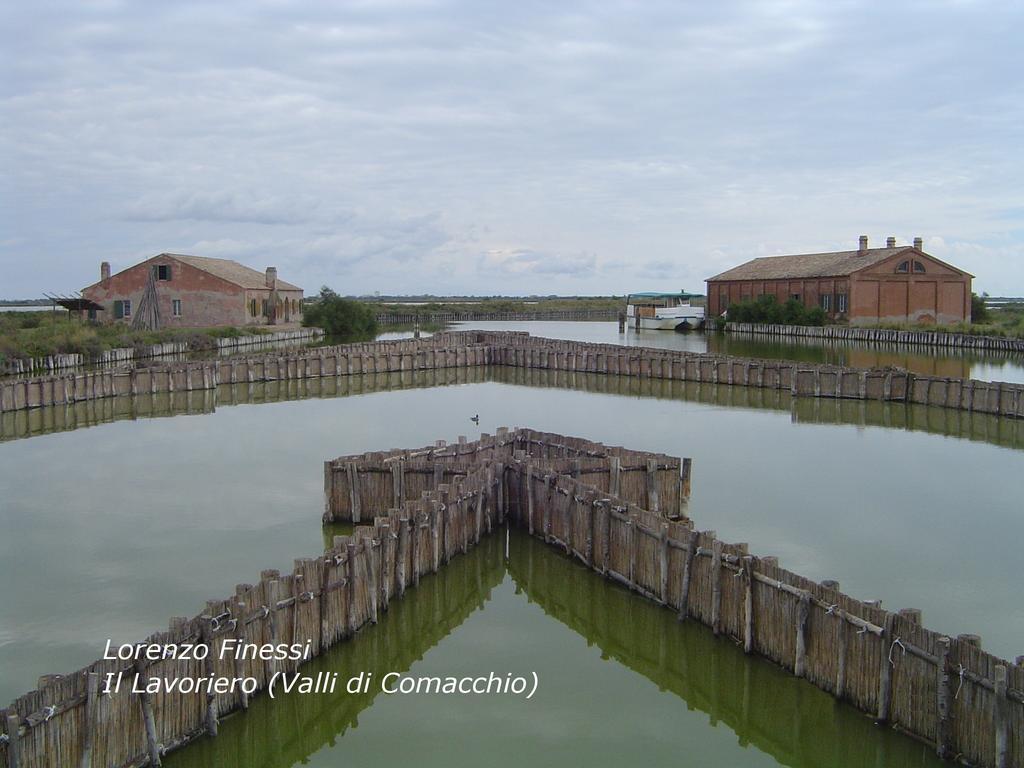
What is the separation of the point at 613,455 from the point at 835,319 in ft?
188

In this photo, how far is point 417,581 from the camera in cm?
1387

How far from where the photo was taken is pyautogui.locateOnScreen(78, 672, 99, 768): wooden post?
26.2 feet

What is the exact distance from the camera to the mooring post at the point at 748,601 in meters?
11.1

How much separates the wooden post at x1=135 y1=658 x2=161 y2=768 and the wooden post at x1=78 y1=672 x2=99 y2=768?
1.73 ft

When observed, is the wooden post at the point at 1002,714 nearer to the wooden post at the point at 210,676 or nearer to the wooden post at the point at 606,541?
the wooden post at the point at 606,541

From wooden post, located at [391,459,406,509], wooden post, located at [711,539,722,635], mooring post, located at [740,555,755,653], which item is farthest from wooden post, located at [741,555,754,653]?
wooden post, located at [391,459,406,509]

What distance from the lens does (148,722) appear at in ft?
28.6

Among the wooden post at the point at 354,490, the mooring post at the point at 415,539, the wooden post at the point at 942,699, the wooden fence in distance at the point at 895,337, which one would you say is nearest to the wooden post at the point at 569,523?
the mooring post at the point at 415,539

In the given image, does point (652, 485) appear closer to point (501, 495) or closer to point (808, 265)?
point (501, 495)

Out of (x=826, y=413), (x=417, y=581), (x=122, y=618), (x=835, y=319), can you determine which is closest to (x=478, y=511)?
(x=417, y=581)

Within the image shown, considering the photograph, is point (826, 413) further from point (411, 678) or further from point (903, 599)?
point (411, 678)

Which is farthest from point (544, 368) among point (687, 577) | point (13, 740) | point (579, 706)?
point (13, 740)

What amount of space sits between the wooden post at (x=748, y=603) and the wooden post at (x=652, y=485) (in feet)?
17.8

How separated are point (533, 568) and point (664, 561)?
302 cm
